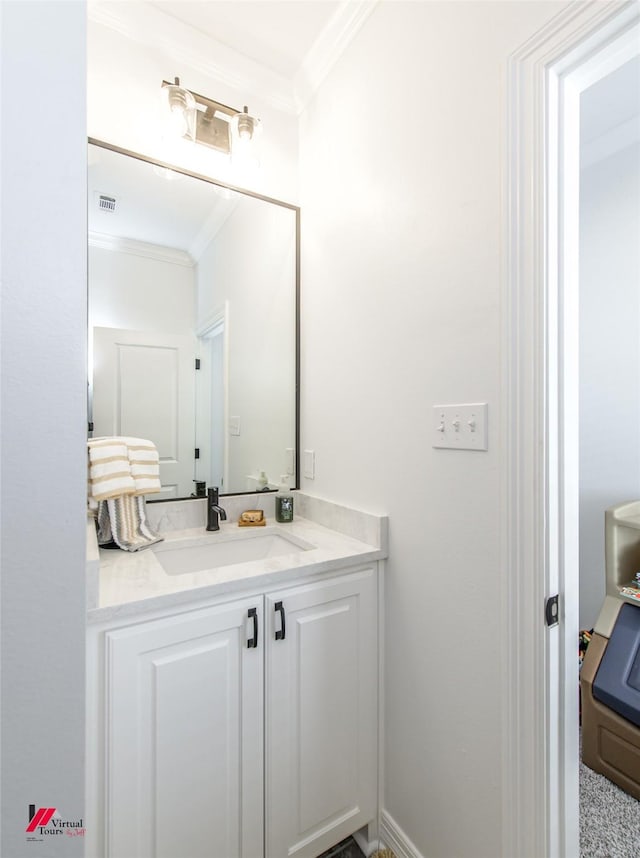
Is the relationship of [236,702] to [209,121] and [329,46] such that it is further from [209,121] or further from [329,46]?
[329,46]

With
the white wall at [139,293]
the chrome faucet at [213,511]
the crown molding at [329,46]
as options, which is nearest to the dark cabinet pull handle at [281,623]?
the chrome faucet at [213,511]

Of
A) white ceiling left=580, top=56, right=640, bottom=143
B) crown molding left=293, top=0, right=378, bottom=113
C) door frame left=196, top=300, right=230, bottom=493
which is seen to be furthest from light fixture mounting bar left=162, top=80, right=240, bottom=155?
white ceiling left=580, top=56, right=640, bottom=143

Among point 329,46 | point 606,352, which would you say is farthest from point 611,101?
point 329,46

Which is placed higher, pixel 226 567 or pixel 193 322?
pixel 193 322

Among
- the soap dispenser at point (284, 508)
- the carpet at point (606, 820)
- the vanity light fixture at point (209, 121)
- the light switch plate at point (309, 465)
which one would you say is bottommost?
the carpet at point (606, 820)

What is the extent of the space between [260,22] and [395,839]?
273 centimetres

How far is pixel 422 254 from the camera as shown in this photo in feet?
3.72

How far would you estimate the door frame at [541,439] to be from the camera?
0.84 m

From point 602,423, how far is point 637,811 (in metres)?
1.51

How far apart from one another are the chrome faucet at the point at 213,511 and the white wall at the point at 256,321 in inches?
4.9

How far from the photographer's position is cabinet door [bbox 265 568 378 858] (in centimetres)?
110

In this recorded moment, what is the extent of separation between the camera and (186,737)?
0.98 metres

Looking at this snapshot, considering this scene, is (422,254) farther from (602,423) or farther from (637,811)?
(637,811)

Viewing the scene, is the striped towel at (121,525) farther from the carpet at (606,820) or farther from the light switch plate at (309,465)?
the carpet at (606,820)
